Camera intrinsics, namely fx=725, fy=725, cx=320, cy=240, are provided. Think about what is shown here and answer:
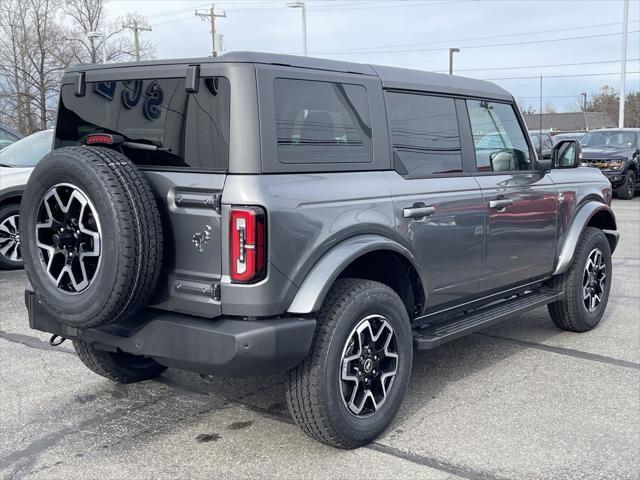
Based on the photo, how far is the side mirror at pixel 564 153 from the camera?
17.9 ft

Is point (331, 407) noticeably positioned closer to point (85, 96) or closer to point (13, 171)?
point (85, 96)

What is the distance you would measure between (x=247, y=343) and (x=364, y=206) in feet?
3.24

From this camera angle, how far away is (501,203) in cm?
475

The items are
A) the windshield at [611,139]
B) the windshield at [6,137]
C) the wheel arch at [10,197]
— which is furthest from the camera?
the windshield at [611,139]

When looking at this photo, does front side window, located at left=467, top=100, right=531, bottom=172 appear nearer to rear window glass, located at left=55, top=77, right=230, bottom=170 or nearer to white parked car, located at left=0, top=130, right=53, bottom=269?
rear window glass, located at left=55, top=77, right=230, bottom=170

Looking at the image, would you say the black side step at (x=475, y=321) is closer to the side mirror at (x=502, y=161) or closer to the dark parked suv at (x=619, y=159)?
the side mirror at (x=502, y=161)

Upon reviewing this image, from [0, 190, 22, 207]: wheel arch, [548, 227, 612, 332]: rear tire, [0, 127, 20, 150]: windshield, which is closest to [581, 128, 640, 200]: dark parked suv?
[548, 227, 612, 332]: rear tire

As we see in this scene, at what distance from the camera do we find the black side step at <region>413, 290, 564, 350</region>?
423cm

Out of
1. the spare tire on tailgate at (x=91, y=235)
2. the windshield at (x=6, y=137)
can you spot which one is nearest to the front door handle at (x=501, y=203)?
the spare tire on tailgate at (x=91, y=235)

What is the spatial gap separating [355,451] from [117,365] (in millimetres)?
1686

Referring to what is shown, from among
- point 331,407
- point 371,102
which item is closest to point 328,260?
point 331,407

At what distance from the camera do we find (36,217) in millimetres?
3576

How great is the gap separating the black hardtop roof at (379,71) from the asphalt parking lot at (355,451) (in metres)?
1.89

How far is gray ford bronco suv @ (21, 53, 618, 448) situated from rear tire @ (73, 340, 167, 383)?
0.7 inches
